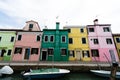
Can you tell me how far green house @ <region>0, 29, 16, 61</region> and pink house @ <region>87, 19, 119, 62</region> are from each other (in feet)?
56.3

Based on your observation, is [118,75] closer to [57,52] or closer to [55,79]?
[55,79]

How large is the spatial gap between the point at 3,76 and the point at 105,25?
72.3 feet

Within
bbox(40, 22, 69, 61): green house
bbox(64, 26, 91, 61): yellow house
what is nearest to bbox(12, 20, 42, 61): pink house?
bbox(40, 22, 69, 61): green house

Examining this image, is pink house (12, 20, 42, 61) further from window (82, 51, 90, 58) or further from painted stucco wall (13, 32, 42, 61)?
window (82, 51, 90, 58)

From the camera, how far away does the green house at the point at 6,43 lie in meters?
21.3

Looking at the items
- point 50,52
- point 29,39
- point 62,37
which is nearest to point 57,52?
point 50,52

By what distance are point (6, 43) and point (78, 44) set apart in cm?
1583

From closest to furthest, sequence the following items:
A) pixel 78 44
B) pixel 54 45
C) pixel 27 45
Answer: pixel 54 45 → pixel 27 45 → pixel 78 44

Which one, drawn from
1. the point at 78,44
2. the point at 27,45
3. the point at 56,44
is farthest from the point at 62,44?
the point at 27,45

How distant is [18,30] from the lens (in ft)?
77.7

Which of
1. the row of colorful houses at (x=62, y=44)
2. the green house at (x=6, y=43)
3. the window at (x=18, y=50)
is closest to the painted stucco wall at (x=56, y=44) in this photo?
the row of colorful houses at (x=62, y=44)

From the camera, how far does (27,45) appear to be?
22.1 meters

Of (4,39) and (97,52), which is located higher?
(4,39)

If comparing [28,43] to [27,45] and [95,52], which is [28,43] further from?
[95,52]
